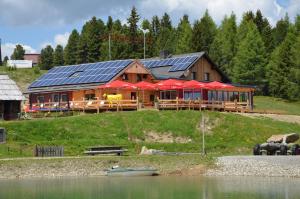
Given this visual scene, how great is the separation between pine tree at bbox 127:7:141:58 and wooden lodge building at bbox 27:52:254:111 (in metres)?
31.6

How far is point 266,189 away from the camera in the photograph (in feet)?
108

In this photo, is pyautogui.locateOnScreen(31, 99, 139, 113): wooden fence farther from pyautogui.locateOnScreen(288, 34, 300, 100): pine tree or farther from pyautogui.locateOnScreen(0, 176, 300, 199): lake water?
pyautogui.locateOnScreen(288, 34, 300, 100): pine tree

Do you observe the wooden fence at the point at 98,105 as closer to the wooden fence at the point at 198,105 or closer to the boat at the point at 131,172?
the wooden fence at the point at 198,105

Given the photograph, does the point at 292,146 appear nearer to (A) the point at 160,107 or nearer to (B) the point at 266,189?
(B) the point at 266,189

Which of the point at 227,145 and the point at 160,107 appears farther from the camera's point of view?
the point at 160,107

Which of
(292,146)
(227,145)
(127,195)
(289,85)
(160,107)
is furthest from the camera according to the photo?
(289,85)

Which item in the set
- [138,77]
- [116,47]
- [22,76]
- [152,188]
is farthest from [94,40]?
[152,188]

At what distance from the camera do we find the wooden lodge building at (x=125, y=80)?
67.4 m

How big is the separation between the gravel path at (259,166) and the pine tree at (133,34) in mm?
70051

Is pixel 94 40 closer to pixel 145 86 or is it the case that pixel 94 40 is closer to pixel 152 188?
pixel 145 86

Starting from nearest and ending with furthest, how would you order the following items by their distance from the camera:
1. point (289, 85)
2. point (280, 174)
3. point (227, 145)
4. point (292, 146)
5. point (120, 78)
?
point (280, 174) → point (292, 146) → point (227, 145) → point (120, 78) → point (289, 85)

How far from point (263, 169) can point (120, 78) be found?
3061 centimetres

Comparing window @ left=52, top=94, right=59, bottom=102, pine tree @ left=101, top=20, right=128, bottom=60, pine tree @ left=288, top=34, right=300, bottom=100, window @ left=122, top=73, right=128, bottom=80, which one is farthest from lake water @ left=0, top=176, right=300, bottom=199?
pine tree @ left=101, top=20, right=128, bottom=60

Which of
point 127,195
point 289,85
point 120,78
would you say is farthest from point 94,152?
point 289,85
